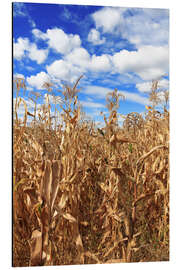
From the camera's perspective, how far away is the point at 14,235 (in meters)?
1.60

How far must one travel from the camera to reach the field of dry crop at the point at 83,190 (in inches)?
60.7

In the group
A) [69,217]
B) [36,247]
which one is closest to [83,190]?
[69,217]

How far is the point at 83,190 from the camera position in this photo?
176 cm

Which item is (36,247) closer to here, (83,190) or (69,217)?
(69,217)

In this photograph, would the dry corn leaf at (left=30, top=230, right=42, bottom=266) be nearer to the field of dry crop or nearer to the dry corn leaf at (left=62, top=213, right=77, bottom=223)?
the field of dry crop

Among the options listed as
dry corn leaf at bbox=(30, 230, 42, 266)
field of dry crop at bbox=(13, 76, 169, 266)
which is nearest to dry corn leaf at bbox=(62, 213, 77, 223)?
field of dry crop at bbox=(13, 76, 169, 266)

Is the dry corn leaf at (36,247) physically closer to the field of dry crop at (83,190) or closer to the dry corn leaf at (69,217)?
the field of dry crop at (83,190)

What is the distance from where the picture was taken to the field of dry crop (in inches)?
60.7

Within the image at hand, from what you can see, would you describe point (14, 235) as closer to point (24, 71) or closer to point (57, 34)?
point (24, 71)

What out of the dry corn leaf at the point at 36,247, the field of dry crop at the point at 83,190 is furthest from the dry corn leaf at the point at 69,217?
the dry corn leaf at the point at 36,247

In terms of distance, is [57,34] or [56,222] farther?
[57,34]

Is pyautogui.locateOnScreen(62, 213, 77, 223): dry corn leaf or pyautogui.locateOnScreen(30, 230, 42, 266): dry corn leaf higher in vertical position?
pyautogui.locateOnScreen(62, 213, 77, 223): dry corn leaf
